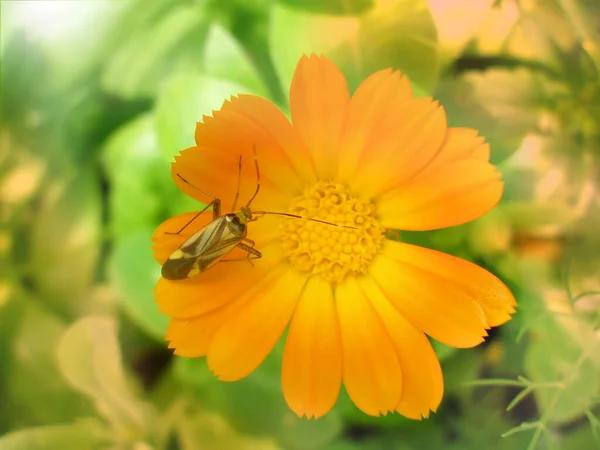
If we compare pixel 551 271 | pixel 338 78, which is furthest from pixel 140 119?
pixel 551 271

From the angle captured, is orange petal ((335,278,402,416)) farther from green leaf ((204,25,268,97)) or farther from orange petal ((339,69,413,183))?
green leaf ((204,25,268,97))

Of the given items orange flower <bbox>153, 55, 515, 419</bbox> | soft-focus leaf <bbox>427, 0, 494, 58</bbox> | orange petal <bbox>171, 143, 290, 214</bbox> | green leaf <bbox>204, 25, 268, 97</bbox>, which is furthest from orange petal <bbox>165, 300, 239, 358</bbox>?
soft-focus leaf <bbox>427, 0, 494, 58</bbox>

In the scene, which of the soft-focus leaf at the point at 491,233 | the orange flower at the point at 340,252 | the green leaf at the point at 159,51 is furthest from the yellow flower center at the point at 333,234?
the green leaf at the point at 159,51

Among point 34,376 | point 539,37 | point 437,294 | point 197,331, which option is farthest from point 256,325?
point 539,37

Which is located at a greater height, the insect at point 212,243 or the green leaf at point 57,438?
the insect at point 212,243

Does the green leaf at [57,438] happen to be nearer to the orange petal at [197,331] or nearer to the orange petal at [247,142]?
the orange petal at [197,331]
